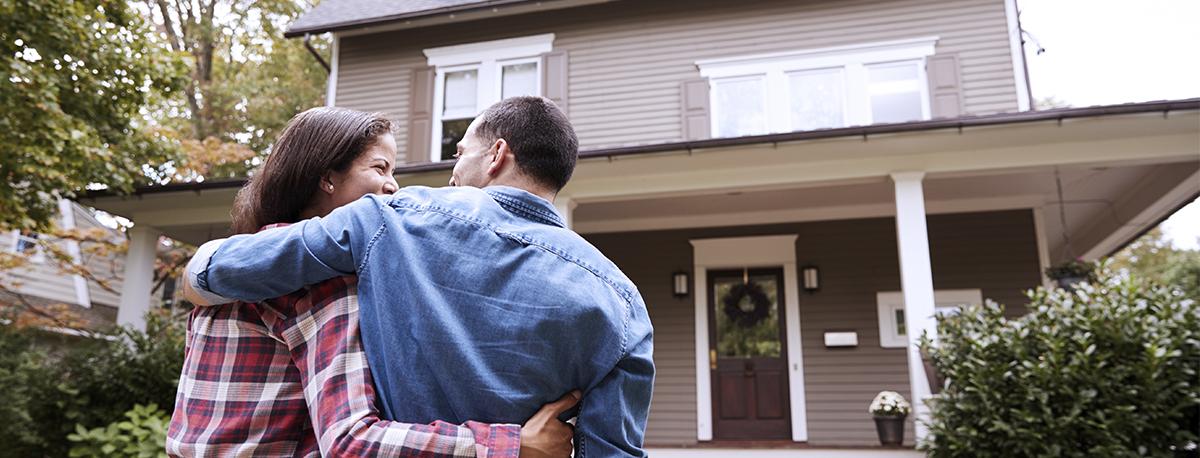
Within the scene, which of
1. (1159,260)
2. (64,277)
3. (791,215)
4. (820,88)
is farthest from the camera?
(1159,260)

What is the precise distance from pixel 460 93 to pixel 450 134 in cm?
56

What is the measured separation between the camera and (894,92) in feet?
28.0

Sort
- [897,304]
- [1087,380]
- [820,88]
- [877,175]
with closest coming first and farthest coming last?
[1087,380] < [877,175] < [897,304] < [820,88]

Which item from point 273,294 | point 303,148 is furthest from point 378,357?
point 303,148

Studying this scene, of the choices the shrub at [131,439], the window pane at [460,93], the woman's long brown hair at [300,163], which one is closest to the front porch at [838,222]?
the window pane at [460,93]

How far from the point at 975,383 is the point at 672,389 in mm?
4024

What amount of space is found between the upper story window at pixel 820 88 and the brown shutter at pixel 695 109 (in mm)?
124

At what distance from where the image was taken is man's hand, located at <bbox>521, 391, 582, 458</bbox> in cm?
112

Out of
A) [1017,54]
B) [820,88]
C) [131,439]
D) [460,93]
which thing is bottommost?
[131,439]

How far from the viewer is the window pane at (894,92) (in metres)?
8.47

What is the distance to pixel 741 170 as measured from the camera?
715 centimetres

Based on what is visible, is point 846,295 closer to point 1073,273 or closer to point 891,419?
point 891,419

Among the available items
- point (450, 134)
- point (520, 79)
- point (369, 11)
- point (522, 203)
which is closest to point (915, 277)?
point (520, 79)

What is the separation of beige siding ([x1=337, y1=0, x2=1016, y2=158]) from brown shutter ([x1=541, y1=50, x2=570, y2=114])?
0.52 feet
